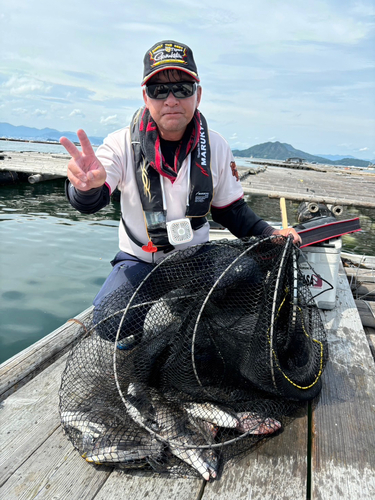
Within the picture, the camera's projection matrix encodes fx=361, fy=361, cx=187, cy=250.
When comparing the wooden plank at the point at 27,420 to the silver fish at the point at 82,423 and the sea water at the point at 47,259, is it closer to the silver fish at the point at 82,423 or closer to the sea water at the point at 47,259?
the silver fish at the point at 82,423

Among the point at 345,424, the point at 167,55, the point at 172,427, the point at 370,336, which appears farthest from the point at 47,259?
the point at 345,424

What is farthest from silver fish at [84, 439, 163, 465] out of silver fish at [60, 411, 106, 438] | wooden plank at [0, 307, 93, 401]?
wooden plank at [0, 307, 93, 401]

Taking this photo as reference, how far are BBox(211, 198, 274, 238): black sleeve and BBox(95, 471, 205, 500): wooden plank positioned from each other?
2146 millimetres

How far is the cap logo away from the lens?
8.72ft

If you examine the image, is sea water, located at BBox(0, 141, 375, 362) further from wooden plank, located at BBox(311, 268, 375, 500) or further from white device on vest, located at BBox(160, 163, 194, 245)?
wooden plank, located at BBox(311, 268, 375, 500)

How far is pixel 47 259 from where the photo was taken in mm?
7777

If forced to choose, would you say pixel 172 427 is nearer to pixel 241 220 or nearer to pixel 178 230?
pixel 178 230

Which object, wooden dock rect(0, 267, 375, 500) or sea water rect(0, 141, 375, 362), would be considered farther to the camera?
sea water rect(0, 141, 375, 362)

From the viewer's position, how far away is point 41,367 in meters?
2.88

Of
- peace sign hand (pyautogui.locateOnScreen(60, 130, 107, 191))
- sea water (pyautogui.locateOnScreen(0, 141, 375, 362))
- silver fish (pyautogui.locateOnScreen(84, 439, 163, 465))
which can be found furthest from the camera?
sea water (pyautogui.locateOnScreen(0, 141, 375, 362))

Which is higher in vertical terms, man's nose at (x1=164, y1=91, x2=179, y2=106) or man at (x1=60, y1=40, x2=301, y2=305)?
man's nose at (x1=164, y1=91, x2=179, y2=106)

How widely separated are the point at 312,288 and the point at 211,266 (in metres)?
1.71

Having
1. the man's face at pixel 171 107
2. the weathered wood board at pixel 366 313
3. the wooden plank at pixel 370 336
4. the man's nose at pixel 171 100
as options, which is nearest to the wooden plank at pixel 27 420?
the man's face at pixel 171 107

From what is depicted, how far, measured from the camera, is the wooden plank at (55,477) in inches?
68.4
